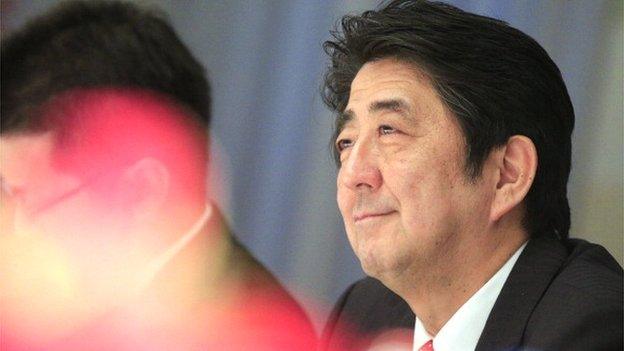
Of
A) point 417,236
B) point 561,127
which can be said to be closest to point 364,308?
point 417,236

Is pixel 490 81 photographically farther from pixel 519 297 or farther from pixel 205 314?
pixel 205 314

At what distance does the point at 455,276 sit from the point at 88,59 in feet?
2.92

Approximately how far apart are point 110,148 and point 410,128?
70cm

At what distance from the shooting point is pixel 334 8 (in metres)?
2.36

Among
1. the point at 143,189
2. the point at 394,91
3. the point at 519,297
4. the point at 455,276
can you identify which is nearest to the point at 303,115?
the point at 143,189

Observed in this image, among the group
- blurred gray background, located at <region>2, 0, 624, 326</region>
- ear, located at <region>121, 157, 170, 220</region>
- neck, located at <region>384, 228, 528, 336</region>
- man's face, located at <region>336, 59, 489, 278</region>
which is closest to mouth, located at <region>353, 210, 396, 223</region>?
man's face, located at <region>336, 59, 489, 278</region>

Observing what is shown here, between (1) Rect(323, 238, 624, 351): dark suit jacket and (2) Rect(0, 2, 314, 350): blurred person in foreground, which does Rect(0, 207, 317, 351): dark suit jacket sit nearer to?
(2) Rect(0, 2, 314, 350): blurred person in foreground

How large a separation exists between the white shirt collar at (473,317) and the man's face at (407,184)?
0.08 metres

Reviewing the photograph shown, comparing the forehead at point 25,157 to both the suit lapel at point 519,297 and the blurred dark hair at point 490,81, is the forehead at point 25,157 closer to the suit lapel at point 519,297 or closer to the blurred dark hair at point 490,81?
the blurred dark hair at point 490,81

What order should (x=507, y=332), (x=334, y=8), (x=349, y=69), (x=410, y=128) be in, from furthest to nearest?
(x=334, y=8) → (x=349, y=69) → (x=410, y=128) → (x=507, y=332)

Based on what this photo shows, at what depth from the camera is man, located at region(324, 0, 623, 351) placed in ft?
5.28

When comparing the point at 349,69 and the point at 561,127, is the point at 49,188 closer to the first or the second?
the point at 349,69

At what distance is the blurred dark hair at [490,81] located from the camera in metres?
1.65

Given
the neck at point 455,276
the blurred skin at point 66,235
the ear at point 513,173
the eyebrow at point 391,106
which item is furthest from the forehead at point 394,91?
the blurred skin at point 66,235
